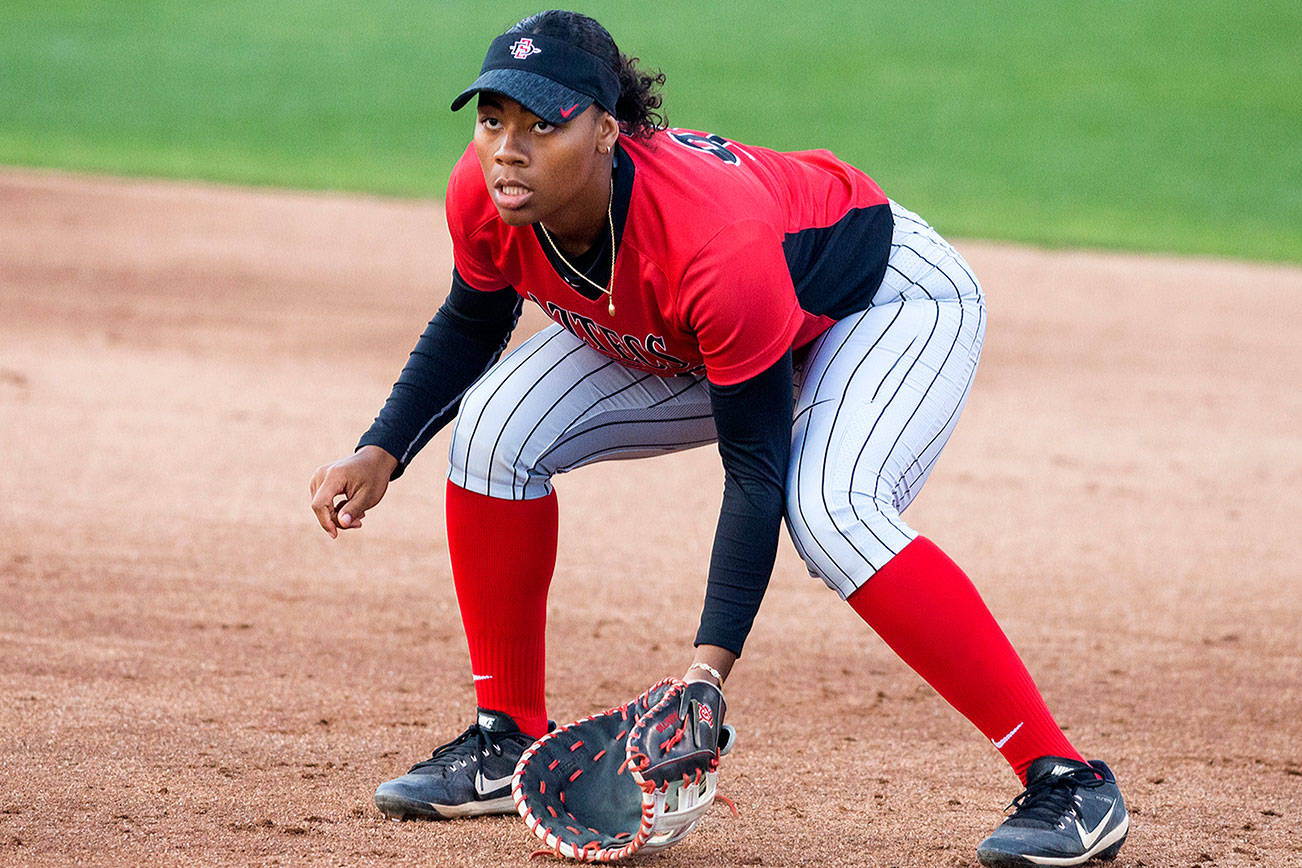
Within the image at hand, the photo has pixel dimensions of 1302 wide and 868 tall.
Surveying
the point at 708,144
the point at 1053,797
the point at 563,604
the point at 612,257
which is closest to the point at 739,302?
the point at 612,257

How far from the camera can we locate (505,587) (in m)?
2.64

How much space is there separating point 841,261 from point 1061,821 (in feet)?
3.10

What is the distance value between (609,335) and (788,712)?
1.23m

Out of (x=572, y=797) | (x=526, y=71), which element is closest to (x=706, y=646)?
(x=572, y=797)

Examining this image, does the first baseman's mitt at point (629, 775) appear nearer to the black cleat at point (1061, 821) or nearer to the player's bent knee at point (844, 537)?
the player's bent knee at point (844, 537)

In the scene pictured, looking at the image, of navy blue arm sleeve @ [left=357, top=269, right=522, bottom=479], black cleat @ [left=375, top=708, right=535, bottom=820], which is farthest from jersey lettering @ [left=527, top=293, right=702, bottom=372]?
black cleat @ [left=375, top=708, right=535, bottom=820]

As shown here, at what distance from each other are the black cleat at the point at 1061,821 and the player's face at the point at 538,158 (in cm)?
114

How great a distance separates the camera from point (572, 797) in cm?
238

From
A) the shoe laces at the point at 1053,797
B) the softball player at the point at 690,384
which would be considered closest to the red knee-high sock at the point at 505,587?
the softball player at the point at 690,384

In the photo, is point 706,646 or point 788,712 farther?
point 788,712

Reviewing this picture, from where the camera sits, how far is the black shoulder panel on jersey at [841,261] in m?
2.42

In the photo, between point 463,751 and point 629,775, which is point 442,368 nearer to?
point 463,751

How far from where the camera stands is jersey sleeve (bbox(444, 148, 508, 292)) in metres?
2.43

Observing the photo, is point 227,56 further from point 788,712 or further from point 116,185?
point 788,712
